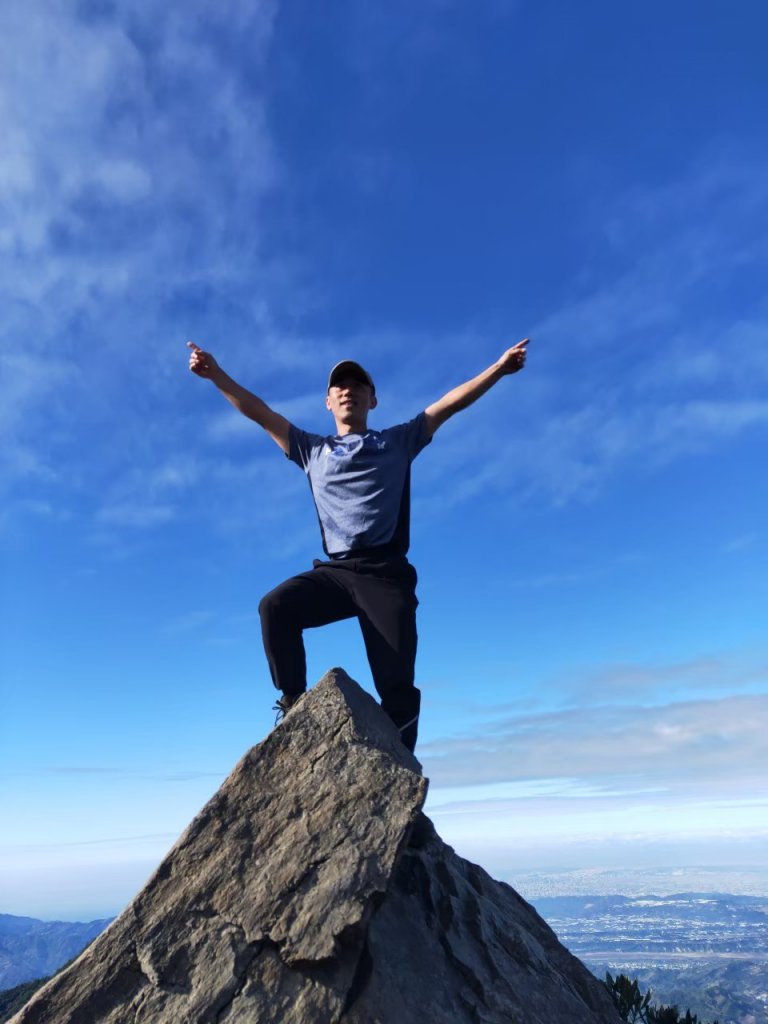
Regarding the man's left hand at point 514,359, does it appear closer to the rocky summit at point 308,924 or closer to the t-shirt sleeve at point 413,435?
the t-shirt sleeve at point 413,435

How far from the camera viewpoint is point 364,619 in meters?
7.87

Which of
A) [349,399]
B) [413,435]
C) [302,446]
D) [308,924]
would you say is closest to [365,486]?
[413,435]

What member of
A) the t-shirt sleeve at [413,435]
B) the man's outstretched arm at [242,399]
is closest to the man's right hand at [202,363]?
the man's outstretched arm at [242,399]

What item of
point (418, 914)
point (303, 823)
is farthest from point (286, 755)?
point (418, 914)

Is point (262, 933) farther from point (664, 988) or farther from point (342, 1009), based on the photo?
point (664, 988)

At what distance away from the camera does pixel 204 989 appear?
17.0ft

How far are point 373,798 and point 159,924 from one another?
1.86 meters

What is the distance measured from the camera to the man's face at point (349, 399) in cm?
862

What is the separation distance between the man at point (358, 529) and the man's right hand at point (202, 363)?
0.04 ft

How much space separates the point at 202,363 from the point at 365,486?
2.31 metres

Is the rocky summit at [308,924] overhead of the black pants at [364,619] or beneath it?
beneath

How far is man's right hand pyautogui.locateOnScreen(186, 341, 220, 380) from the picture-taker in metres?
8.14

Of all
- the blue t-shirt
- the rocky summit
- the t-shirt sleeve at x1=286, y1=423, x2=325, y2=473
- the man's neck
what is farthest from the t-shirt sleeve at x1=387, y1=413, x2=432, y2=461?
the rocky summit

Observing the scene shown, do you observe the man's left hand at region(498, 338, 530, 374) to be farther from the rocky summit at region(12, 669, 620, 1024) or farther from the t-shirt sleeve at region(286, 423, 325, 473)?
the rocky summit at region(12, 669, 620, 1024)
